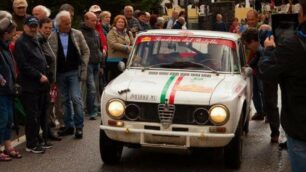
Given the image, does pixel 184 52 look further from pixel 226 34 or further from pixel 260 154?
pixel 260 154

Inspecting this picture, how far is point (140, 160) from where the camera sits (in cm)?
775

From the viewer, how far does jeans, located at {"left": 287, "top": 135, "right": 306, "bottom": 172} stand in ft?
12.6

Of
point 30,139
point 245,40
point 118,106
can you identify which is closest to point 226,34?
point 245,40

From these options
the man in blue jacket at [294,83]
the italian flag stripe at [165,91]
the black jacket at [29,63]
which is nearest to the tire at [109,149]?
the italian flag stripe at [165,91]

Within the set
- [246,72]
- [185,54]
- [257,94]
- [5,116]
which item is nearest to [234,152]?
[246,72]

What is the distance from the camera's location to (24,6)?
33.2 ft

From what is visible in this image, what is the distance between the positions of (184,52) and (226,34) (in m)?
0.82

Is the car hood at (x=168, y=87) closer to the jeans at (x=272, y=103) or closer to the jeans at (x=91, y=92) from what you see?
the jeans at (x=272, y=103)

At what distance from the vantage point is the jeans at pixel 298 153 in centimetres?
386

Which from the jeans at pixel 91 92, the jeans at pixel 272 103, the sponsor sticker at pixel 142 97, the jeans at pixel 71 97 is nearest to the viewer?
the sponsor sticker at pixel 142 97

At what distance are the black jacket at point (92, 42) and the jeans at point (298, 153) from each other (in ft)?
24.0

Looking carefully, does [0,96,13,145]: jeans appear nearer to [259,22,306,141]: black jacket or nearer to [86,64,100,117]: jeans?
[86,64,100,117]: jeans

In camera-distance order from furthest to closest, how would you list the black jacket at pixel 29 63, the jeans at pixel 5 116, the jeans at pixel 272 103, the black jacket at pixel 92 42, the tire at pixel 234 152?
1. the black jacket at pixel 92 42
2. the jeans at pixel 272 103
3. the black jacket at pixel 29 63
4. the jeans at pixel 5 116
5. the tire at pixel 234 152

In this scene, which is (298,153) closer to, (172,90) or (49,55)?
(172,90)
